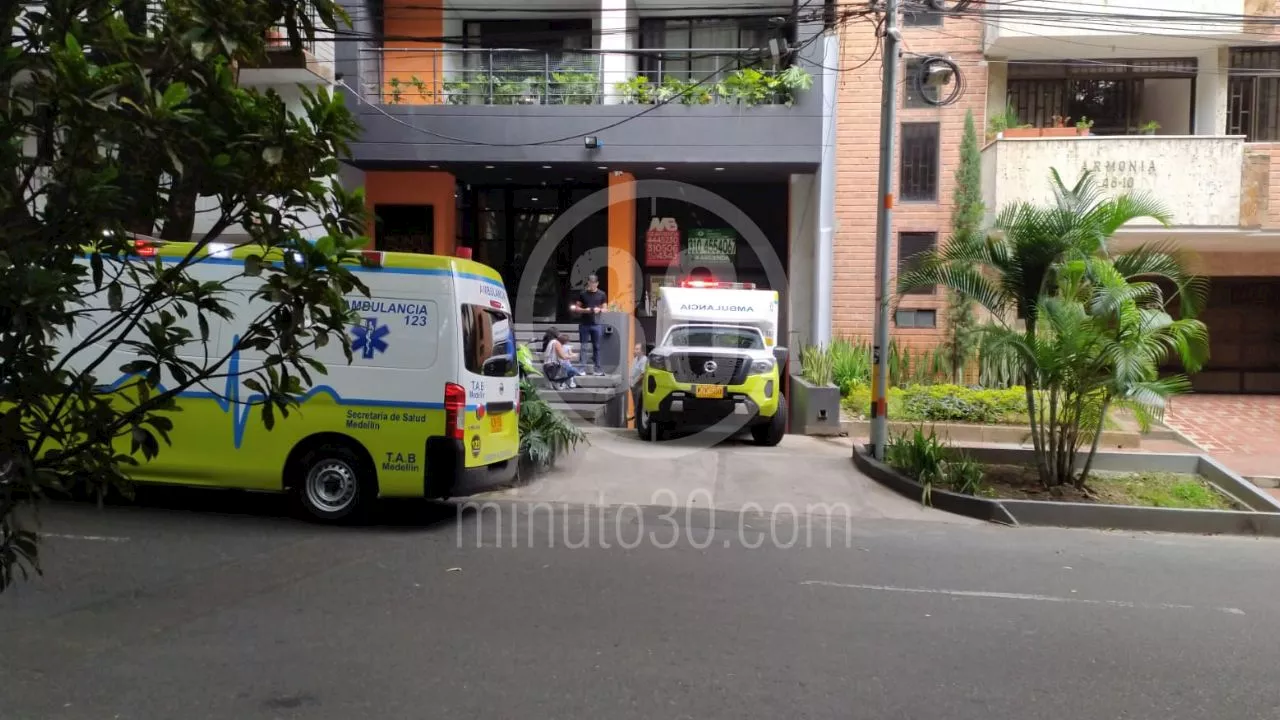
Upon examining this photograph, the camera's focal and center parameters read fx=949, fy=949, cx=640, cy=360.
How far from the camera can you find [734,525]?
8.84 m

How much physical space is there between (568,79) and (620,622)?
13359 millimetres

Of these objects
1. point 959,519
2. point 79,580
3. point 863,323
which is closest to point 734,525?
point 959,519

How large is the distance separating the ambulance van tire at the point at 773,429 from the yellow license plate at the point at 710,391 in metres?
0.87

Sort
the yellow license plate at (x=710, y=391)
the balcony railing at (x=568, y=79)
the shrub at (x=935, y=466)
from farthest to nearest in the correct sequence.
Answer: the balcony railing at (x=568, y=79) < the yellow license plate at (x=710, y=391) < the shrub at (x=935, y=466)

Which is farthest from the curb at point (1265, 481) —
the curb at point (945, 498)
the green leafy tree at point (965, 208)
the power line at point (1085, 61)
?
the power line at point (1085, 61)

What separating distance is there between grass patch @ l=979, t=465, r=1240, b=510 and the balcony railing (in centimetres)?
876

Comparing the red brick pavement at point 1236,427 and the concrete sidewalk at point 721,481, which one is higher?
the red brick pavement at point 1236,427

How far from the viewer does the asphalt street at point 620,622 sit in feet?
15.2

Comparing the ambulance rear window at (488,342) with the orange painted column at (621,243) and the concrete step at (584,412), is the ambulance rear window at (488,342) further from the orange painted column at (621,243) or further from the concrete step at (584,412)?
the orange painted column at (621,243)

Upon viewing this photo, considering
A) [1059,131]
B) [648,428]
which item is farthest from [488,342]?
[1059,131]

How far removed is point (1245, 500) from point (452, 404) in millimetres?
8292

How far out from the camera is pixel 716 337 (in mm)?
13984

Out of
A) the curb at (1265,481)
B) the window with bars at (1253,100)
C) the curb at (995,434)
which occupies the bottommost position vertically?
the curb at (1265,481)

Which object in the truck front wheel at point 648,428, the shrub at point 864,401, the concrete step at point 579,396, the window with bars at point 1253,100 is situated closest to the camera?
the truck front wheel at point 648,428
